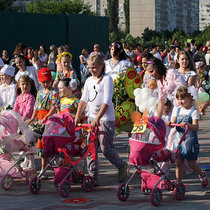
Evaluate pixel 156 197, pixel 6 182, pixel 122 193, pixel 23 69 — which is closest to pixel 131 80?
pixel 23 69

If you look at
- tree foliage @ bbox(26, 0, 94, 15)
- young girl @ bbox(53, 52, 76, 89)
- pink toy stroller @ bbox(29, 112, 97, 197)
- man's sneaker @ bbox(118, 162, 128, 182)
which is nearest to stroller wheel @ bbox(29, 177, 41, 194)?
pink toy stroller @ bbox(29, 112, 97, 197)

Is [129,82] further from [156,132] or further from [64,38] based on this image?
[64,38]

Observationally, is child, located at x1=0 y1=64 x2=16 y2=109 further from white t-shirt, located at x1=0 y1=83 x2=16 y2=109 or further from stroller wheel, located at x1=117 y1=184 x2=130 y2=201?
stroller wheel, located at x1=117 y1=184 x2=130 y2=201

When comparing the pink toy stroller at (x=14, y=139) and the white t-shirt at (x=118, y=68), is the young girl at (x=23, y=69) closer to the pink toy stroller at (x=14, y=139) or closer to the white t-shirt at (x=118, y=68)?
the white t-shirt at (x=118, y=68)

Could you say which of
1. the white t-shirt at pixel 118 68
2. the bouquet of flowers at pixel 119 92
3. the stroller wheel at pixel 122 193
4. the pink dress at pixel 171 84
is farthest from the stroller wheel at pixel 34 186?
the white t-shirt at pixel 118 68

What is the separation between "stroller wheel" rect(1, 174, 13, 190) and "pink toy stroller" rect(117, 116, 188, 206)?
1.64 m

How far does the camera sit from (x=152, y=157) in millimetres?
6809

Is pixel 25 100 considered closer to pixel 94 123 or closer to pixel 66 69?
pixel 94 123

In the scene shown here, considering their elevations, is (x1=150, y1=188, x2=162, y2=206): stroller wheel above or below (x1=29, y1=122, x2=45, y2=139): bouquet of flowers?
below

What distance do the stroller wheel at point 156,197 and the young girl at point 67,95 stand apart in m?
2.23

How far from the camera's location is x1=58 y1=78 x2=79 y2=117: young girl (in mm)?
8461

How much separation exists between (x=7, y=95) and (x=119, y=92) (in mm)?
1928

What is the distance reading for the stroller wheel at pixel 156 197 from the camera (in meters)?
6.67

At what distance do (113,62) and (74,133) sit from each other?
3.34 m
